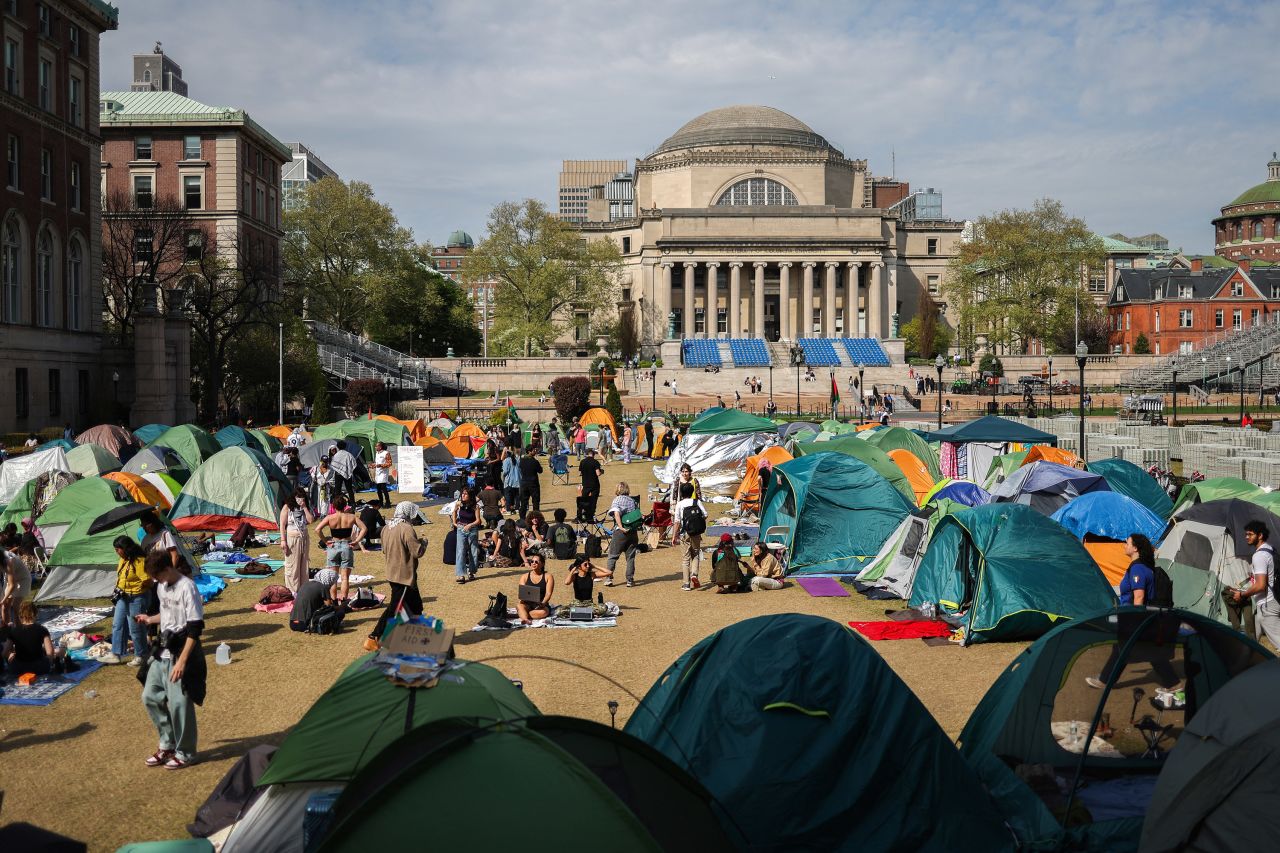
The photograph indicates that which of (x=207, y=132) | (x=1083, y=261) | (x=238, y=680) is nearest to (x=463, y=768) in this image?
(x=238, y=680)

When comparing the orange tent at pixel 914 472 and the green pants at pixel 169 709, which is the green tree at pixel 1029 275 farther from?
the green pants at pixel 169 709

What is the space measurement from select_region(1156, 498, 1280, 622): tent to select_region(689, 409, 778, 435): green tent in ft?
57.9

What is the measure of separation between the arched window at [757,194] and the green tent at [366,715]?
90574mm

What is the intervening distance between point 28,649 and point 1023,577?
11.5 metres

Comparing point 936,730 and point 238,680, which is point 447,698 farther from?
point 238,680

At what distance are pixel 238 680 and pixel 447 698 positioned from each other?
5.60m

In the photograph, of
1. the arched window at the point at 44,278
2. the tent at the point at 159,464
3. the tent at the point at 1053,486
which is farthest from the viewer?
the arched window at the point at 44,278

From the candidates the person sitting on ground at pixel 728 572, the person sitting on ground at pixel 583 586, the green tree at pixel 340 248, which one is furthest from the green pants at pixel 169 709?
the green tree at pixel 340 248

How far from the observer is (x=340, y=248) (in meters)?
70.0

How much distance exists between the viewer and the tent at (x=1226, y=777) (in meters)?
6.14

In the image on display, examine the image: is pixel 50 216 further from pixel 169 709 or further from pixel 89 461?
pixel 169 709

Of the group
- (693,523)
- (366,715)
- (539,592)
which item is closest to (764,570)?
(693,523)

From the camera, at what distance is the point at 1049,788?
844cm

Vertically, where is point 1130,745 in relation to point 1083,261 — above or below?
below
